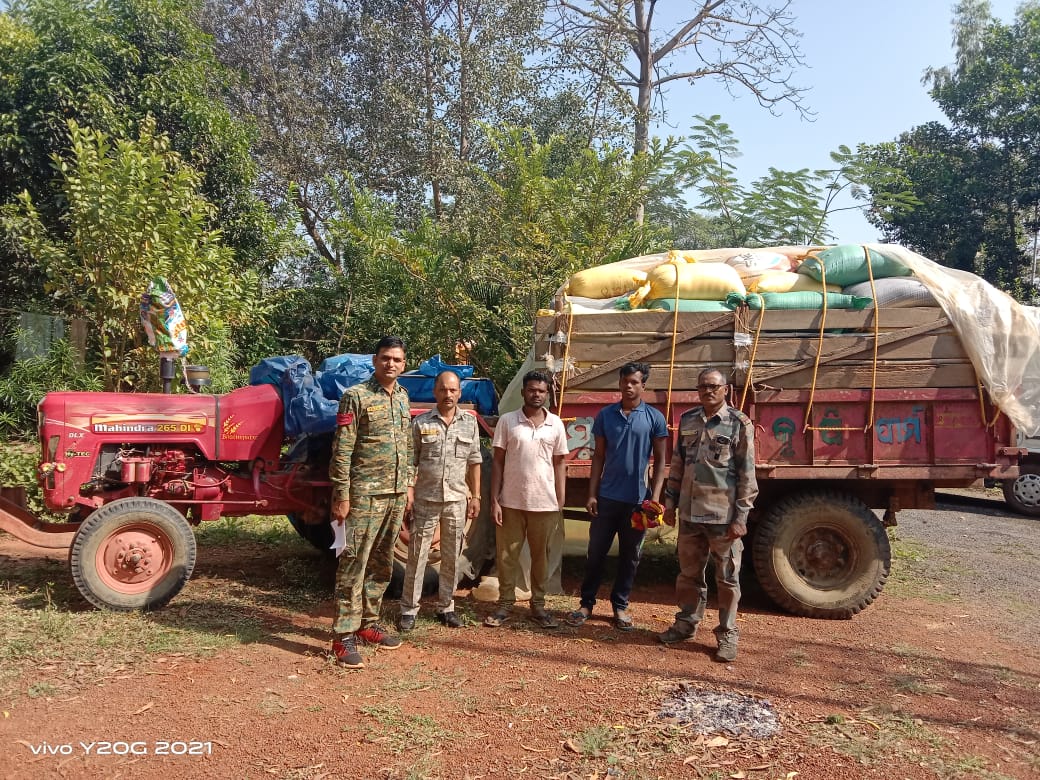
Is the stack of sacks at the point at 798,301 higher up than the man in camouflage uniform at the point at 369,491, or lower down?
higher up

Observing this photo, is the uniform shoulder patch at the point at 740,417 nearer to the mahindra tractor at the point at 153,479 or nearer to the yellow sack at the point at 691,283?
the yellow sack at the point at 691,283

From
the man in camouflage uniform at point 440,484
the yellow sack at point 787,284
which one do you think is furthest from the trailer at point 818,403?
the man in camouflage uniform at point 440,484

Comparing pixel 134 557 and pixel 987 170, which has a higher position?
pixel 987 170

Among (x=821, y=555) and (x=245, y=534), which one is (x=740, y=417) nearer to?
(x=821, y=555)

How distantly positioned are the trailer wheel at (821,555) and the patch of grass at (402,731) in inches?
109

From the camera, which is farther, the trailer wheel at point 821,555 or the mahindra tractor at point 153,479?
the trailer wheel at point 821,555

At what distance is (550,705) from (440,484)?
1.47m

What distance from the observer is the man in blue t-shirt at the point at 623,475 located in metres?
4.62

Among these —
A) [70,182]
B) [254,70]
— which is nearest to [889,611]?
[70,182]

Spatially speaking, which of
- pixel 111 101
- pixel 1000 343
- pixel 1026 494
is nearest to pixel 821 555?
pixel 1000 343

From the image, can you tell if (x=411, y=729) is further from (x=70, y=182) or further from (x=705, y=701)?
(x=70, y=182)

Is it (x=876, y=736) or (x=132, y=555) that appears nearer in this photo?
(x=876, y=736)

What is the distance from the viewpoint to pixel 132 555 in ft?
15.3

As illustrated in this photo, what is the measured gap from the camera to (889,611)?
5375 mm
